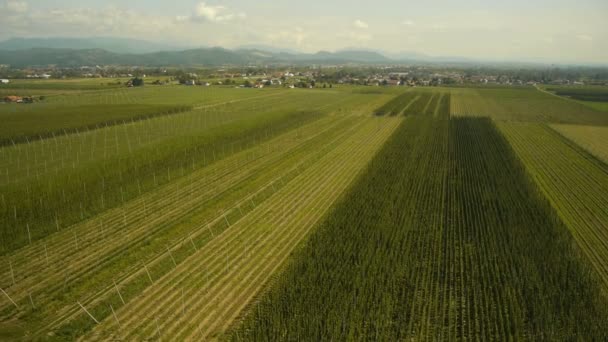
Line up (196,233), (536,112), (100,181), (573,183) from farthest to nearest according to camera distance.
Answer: (536,112)
(573,183)
(100,181)
(196,233)

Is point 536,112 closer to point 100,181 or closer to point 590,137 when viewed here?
point 590,137

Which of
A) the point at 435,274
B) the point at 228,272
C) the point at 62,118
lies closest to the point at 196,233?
the point at 228,272

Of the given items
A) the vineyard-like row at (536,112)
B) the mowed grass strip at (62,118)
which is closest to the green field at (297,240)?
the mowed grass strip at (62,118)

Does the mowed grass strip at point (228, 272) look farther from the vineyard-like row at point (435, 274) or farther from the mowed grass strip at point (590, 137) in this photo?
the mowed grass strip at point (590, 137)

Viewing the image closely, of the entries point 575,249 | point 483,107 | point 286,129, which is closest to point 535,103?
point 483,107

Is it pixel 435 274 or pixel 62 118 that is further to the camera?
pixel 62 118

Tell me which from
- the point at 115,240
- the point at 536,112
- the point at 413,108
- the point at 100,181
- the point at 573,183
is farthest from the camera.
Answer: the point at 413,108
